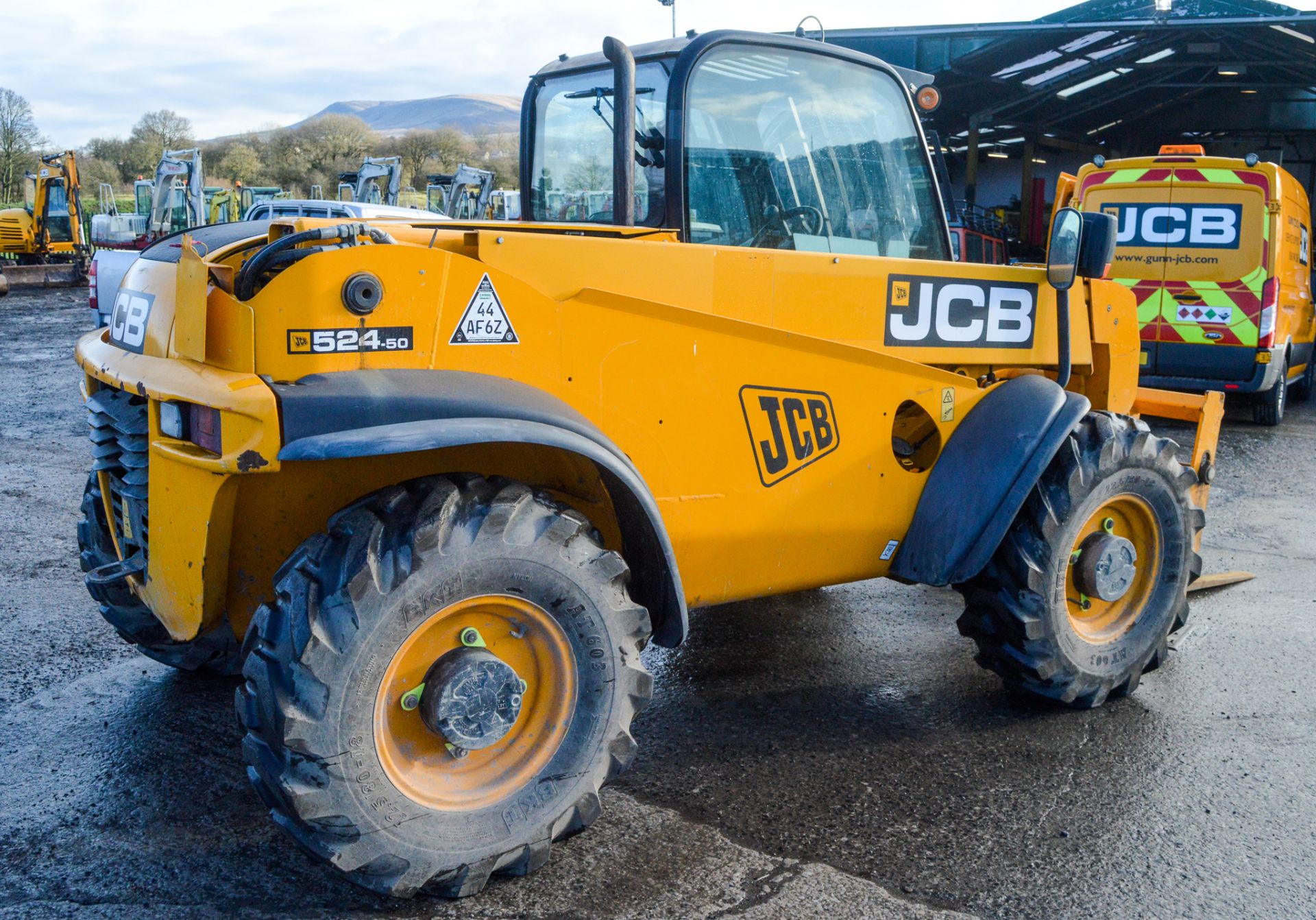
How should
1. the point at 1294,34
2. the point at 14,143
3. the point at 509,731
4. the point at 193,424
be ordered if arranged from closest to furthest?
1. the point at 193,424
2. the point at 509,731
3. the point at 1294,34
4. the point at 14,143

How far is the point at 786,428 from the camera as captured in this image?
3.30m

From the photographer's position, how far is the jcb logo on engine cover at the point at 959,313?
3592 mm

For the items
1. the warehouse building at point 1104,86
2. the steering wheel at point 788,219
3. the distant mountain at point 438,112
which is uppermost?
the distant mountain at point 438,112

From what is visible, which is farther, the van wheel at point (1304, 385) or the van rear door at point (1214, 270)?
the van wheel at point (1304, 385)

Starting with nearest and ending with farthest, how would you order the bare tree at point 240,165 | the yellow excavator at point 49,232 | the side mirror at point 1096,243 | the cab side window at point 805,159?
the cab side window at point 805,159
the side mirror at point 1096,243
the yellow excavator at point 49,232
the bare tree at point 240,165

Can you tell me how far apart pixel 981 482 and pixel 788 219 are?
1061 mm

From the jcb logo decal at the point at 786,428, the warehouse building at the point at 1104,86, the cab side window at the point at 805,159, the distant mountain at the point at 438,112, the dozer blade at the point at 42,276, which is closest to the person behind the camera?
the jcb logo decal at the point at 786,428

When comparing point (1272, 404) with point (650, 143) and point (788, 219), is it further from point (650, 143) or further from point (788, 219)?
point (650, 143)

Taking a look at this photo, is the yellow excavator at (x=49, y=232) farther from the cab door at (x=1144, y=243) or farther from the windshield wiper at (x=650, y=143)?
the windshield wiper at (x=650, y=143)

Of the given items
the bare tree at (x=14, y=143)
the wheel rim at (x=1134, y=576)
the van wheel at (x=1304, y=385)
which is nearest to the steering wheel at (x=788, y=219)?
the wheel rim at (x=1134, y=576)

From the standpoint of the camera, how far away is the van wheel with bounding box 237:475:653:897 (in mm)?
2508

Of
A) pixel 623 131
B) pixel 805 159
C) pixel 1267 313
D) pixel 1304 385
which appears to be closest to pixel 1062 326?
pixel 805 159

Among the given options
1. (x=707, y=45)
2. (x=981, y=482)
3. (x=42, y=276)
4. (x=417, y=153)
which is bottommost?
(x=42, y=276)

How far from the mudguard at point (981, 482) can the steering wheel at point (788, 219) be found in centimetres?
84
